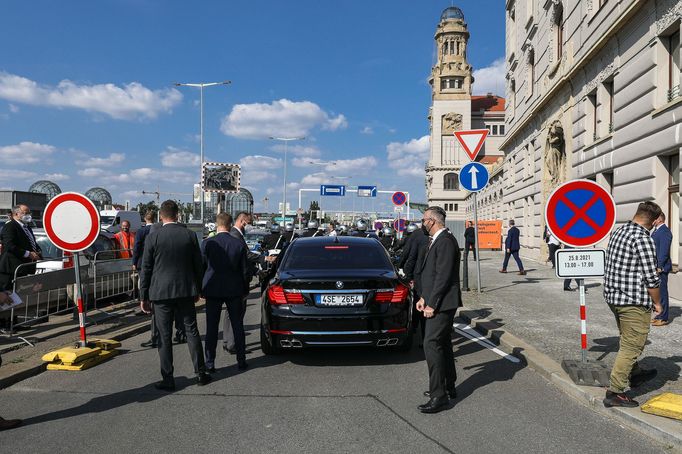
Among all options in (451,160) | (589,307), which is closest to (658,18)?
(589,307)

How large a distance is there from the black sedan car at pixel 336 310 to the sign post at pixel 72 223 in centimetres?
256

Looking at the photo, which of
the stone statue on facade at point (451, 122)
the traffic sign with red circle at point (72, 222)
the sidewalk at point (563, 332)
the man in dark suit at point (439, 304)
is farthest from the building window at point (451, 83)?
the man in dark suit at point (439, 304)

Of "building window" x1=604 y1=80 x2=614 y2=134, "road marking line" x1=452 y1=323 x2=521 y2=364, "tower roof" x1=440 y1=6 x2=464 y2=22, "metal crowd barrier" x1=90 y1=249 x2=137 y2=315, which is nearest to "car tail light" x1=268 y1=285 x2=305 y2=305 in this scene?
"road marking line" x1=452 y1=323 x2=521 y2=364

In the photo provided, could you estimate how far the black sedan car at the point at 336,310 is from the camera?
6.09 metres

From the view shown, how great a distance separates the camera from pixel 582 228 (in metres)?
5.83

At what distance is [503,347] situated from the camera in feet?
24.4

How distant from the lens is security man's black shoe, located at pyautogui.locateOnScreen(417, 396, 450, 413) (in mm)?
4699

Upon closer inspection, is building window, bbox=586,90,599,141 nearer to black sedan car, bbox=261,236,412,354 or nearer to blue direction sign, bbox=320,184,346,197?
black sedan car, bbox=261,236,412,354

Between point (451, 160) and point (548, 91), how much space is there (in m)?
64.8

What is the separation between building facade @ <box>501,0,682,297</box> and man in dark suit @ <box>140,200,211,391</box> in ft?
33.2

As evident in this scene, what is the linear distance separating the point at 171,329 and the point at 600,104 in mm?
15498

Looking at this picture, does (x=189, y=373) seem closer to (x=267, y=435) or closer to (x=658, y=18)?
(x=267, y=435)

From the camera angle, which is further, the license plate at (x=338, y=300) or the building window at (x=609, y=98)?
the building window at (x=609, y=98)

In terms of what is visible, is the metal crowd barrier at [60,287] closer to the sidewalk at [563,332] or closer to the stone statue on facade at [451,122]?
the sidewalk at [563,332]
